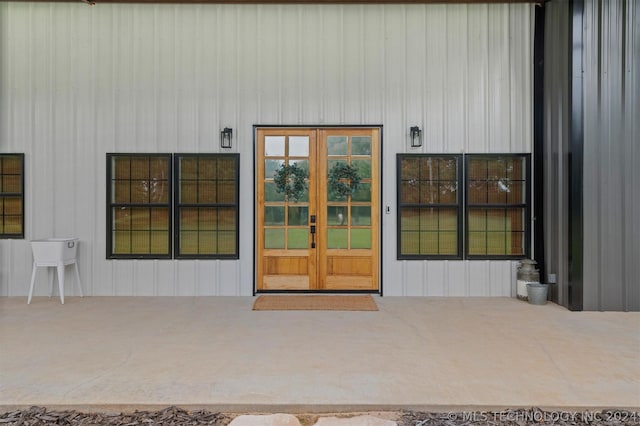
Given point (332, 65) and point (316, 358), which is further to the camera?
point (332, 65)

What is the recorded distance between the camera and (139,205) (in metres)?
5.18

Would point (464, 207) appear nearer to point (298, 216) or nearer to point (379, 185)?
point (379, 185)

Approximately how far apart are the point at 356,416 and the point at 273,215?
3.34m

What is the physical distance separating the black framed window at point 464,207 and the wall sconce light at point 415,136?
0.49 ft

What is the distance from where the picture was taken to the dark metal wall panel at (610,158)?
4355mm

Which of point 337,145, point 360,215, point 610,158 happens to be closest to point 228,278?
point 360,215

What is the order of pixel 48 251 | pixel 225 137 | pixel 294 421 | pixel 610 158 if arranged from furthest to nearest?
pixel 225 137, pixel 48 251, pixel 610 158, pixel 294 421

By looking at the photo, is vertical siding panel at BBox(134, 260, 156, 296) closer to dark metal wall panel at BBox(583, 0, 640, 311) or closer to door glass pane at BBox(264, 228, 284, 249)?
door glass pane at BBox(264, 228, 284, 249)

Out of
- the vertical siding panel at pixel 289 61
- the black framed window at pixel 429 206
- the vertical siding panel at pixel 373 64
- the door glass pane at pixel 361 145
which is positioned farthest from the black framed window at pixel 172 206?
the black framed window at pixel 429 206

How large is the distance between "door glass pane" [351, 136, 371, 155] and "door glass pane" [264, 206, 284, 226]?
129 centimetres

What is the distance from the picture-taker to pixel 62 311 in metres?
4.41

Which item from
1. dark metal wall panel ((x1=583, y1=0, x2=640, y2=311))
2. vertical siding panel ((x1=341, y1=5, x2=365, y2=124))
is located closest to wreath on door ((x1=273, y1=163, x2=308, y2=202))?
vertical siding panel ((x1=341, y1=5, x2=365, y2=124))

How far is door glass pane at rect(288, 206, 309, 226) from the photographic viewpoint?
207 inches

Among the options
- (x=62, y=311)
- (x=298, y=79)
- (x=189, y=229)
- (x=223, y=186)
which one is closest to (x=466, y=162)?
(x=298, y=79)
